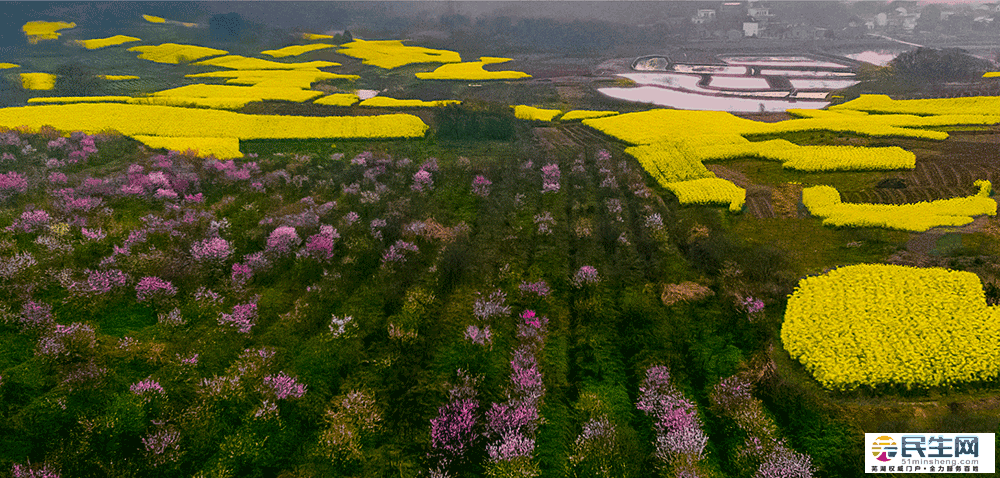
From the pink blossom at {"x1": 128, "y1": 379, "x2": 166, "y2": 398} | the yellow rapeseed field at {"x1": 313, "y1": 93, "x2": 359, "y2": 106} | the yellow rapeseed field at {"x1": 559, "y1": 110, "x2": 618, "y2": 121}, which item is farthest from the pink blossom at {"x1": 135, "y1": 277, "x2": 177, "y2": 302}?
the yellow rapeseed field at {"x1": 313, "y1": 93, "x2": 359, "y2": 106}

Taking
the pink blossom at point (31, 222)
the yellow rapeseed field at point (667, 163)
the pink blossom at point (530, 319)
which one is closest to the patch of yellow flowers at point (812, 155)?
the yellow rapeseed field at point (667, 163)

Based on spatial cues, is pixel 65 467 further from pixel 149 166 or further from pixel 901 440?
pixel 149 166

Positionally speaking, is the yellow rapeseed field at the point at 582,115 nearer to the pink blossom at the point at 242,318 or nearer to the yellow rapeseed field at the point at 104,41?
the pink blossom at the point at 242,318

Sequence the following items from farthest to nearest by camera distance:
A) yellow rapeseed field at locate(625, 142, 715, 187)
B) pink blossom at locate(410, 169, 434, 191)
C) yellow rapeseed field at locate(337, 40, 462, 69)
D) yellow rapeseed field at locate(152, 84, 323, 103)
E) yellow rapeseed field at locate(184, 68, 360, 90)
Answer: yellow rapeseed field at locate(337, 40, 462, 69) < yellow rapeseed field at locate(184, 68, 360, 90) < yellow rapeseed field at locate(152, 84, 323, 103) < yellow rapeseed field at locate(625, 142, 715, 187) < pink blossom at locate(410, 169, 434, 191)

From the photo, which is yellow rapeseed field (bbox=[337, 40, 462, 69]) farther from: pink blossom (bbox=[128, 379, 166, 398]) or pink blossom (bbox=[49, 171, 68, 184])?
pink blossom (bbox=[128, 379, 166, 398])

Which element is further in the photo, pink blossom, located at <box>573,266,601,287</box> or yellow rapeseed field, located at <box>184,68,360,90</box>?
yellow rapeseed field, located at <box>184,68,360,90</box>

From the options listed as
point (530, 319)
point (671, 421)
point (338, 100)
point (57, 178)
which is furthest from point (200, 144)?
point (671, 421)
